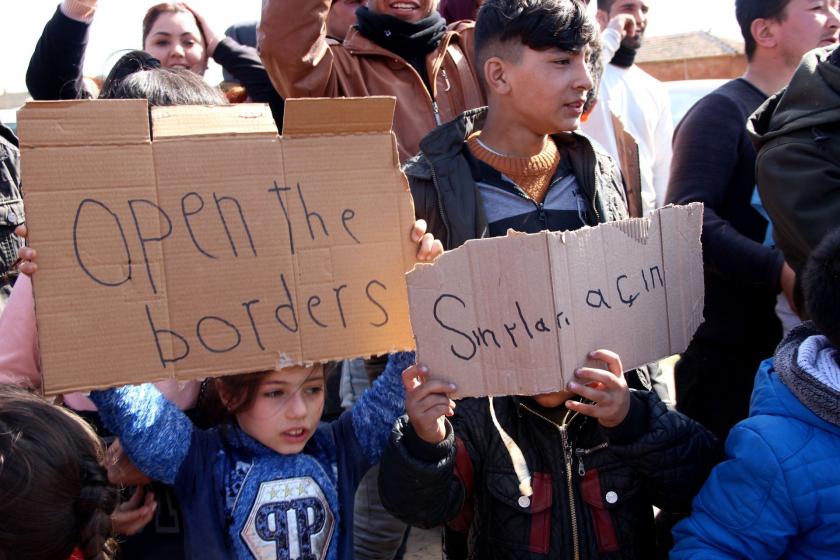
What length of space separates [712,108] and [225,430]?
85.7 inches

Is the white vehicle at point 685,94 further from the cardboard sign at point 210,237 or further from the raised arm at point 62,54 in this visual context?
the cardboard sign at point 210,237

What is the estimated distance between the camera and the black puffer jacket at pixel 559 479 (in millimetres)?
2066

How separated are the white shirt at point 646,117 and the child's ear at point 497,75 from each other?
168 cm

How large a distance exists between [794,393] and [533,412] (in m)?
0.60

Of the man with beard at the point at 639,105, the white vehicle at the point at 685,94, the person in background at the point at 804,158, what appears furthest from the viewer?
the white vehicle at the point at 685,94

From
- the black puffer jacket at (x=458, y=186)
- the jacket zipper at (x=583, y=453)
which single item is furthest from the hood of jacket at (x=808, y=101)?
the jacket zipper at (x=583, y=453)

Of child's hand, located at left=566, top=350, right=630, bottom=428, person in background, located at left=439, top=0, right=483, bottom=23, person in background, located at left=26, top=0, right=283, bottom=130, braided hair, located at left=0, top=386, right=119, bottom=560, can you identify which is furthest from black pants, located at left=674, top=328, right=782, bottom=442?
braided hair, located at left=0, top=386, right=119, bottom=560

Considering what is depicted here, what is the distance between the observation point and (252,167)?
188 cm

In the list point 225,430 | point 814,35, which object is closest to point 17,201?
point 225,430

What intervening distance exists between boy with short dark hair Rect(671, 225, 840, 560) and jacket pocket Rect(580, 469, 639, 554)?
18 cm

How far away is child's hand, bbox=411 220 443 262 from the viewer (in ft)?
6.47

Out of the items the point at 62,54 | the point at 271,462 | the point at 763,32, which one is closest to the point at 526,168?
the point at 271,462

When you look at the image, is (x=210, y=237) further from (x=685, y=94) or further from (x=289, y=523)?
(x=685, y=94)

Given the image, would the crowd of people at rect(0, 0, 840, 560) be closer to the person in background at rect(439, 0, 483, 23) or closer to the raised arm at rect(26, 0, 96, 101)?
the raised arm at rect(26, 0, 96, 101)
